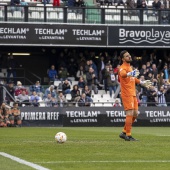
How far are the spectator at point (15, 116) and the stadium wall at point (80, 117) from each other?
Result: 1162mm

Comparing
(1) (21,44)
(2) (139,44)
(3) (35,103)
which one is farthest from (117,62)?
(3) (35,103)

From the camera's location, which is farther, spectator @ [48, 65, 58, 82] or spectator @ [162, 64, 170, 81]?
spectator @ [162, 64, 170, 81]

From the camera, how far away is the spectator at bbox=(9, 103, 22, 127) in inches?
1225

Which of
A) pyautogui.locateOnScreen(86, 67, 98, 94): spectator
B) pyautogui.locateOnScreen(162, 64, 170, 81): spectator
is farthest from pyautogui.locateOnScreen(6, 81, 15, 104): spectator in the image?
pyautogui.locateOnScreen(162, 64, 170, 81): spectator

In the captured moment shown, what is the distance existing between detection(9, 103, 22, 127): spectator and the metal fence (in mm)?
8568

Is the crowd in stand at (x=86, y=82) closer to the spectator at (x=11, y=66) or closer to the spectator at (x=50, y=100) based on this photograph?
the spectator at (x=50, y=100)

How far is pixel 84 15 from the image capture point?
131 ft

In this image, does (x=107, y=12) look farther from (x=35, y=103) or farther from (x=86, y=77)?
(x=35, y=103)

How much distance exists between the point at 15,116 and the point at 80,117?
139 inches

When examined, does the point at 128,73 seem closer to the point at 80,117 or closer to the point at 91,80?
the point at 80,117

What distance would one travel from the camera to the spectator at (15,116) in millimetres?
31125

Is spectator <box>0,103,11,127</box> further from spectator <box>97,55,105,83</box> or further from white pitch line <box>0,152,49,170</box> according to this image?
white pitch line <box>0,152,49,170</box>

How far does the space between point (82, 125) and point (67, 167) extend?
2240cm

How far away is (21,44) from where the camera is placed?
39.5 m
